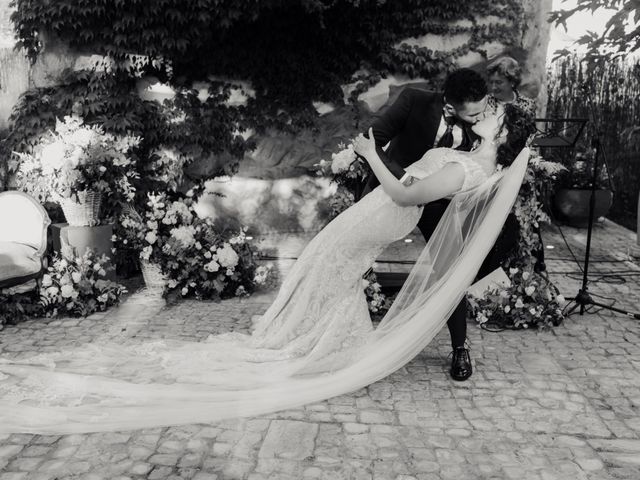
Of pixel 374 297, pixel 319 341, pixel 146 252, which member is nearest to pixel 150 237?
pixel 146 252

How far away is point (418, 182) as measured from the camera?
136 inches

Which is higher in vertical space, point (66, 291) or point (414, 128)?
point (414, 128)

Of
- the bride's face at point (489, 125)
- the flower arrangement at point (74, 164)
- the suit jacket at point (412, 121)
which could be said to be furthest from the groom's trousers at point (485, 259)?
the flower arrangement at point (74, 164)

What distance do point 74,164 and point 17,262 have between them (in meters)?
1.02

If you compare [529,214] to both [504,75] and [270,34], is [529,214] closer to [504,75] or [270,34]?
[504,75]

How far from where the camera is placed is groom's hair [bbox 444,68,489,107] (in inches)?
129

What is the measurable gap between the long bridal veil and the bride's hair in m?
0.19

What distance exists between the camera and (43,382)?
3506 millimetres

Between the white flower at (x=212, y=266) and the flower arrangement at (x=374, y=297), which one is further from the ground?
the white flower at (x=212, y=266)

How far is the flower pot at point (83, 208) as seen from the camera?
17.9ft

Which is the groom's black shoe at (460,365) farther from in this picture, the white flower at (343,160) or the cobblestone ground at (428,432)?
the white flower at (343,160)

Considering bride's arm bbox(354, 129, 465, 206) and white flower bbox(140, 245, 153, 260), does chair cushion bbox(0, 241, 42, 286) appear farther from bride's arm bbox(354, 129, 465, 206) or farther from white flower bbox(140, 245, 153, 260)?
bride's arm bbox(354, 129, 465, 206)

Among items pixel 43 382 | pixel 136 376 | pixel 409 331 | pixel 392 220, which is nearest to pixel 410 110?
pixel 392 220

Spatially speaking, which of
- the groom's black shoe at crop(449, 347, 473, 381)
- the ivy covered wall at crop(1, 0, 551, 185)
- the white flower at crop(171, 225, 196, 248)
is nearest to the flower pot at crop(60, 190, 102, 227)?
the white flower at crop(171, 225, 196, 248)
